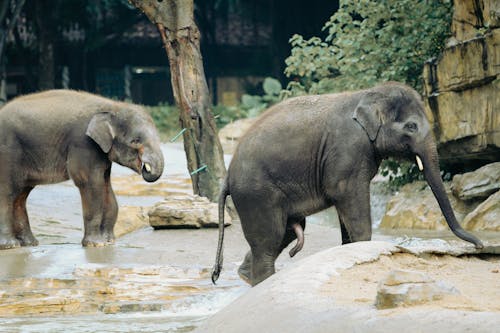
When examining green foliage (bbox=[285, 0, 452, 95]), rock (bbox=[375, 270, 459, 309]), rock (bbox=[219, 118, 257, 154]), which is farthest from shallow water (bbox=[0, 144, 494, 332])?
rock (bbox=[219, 118, 257, 154])

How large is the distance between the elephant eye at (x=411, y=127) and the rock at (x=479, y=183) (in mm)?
5797

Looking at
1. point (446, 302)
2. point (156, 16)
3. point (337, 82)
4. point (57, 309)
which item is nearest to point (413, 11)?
point (337, 82)

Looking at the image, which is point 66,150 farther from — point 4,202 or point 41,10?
point 41,10

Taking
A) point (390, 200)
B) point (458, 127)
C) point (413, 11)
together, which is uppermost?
point (413, 11)

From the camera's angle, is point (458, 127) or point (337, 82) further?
point (337, 82)

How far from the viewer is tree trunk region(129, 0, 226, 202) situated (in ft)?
45.2

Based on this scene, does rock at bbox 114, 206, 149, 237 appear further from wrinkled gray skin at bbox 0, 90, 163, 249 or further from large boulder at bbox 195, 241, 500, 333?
large boulder at bbox 195, 241, 500, 333

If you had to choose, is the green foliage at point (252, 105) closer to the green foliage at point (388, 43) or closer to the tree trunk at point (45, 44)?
the tree trunk at point (45, 44)

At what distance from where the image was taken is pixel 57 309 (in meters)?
9.10

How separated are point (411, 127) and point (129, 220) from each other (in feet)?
17.8

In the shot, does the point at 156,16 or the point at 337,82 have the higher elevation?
the point at 156,16

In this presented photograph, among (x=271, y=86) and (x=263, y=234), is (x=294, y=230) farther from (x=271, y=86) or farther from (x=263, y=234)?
(x=271, y=86)

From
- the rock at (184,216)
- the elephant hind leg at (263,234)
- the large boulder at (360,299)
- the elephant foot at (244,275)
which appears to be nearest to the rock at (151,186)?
the rock at (184,216)

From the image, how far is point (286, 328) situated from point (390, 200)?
11090 millimetres
